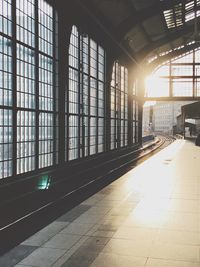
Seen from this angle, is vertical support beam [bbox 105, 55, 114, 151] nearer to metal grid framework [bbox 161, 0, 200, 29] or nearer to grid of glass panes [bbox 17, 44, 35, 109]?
metal grid framework [bbox 161, 0, 200, 29]

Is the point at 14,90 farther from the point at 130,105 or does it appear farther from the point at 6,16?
the point at 130,105

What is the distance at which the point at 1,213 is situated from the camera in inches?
351

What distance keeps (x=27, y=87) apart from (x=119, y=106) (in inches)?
563

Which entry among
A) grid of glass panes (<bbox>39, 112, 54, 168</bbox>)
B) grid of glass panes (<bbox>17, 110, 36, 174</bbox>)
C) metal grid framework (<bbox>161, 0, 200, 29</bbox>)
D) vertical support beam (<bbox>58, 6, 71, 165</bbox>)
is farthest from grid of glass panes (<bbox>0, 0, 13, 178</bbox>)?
metal grid framework (<bbox>161, 0, 200, 29</bbox>)

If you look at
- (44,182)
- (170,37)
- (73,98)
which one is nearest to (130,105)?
(170,37)

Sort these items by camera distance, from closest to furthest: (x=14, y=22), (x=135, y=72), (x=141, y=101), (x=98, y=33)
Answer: (x=14, y=22) < (x=98, y=33) < (x=135, y=72) < (x=141, y=101)

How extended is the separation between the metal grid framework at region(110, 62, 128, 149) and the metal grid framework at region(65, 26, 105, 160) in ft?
8.36

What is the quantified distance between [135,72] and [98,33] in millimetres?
12248

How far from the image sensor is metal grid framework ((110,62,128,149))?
24.0 m

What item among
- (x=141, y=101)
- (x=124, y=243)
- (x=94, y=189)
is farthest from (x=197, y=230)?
(x=141, y=101)

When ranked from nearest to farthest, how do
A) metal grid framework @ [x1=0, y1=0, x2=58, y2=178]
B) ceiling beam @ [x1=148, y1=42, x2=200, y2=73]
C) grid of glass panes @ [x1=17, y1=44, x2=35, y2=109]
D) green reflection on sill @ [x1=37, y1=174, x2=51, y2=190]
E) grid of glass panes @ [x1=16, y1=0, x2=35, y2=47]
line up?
metal grid framework @ [x1=0, y1=0, x2=58, y2=178] → grid of glass panes @ [x1=16, y1=0, x2=35, y2=47] → grid of glass panes @ [x1=17, y1=44, x2=35, y2=109] → green reflection on sill @ [x1=37, y1=174, x2=51, y2=190] → ceiling beam @ [x1=148, y1=42, x2=200, y2=73]

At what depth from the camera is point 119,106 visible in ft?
83.8

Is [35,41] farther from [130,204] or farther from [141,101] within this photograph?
[141,101]

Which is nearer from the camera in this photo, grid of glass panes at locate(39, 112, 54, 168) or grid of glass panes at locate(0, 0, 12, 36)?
grid of glass panes at locate(0, 0, 12, 36)
